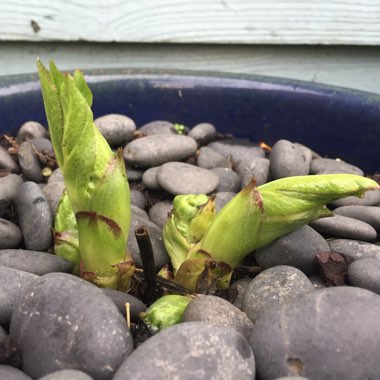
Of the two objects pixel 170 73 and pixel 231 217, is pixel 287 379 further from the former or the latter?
pixel 170 73

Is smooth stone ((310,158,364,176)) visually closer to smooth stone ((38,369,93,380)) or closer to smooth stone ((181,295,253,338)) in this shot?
smooth stone ((181,295,253,338))

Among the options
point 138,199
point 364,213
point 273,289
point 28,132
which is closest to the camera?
point 273,289

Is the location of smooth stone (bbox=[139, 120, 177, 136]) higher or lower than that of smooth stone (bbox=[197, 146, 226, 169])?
higher

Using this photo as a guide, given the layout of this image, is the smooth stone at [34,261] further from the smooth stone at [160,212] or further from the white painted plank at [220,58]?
the white painted plank at [220,58]

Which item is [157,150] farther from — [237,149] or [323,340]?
[323,340]

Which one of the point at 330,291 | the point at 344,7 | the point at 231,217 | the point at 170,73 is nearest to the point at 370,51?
the point at 344,7

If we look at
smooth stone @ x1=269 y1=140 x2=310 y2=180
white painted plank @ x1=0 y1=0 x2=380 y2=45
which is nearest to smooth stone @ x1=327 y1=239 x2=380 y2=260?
smooth stone @ x1=269 y1=140 x2=310 y2=180

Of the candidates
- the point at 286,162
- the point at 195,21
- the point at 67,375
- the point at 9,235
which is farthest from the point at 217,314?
the point at 195,21

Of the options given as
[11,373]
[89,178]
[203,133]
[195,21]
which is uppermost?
[195,21]
